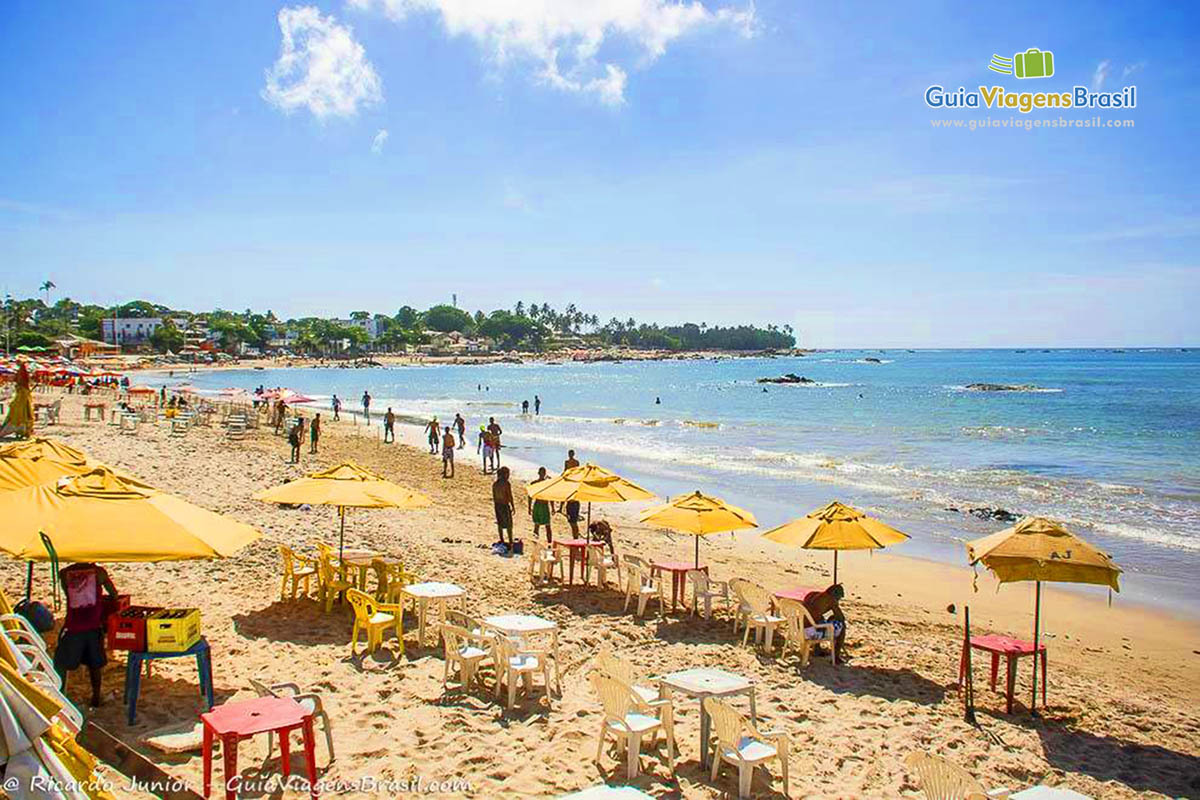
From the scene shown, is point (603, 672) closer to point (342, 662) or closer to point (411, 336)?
point (342, 662)

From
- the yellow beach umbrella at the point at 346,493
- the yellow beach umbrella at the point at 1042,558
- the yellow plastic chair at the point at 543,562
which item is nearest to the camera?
the yellow beach umbrella at the point at 1042,558

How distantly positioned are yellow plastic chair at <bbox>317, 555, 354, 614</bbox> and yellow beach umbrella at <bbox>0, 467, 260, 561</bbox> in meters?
2.75

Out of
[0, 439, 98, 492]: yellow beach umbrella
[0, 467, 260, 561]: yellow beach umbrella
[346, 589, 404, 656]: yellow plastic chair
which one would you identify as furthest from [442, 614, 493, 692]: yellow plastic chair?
[0, 439, 98, 492]: yellow beach umbrella

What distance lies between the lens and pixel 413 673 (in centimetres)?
761

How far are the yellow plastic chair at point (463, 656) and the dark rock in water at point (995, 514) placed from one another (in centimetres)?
1565

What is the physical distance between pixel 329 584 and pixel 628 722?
185 inches

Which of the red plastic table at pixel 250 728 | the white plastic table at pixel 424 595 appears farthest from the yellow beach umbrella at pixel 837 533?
the red plastic table at pixel 250 728

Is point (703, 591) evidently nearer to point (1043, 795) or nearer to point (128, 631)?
point (1043, 795)

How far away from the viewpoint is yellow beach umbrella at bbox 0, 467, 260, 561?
19.5ft

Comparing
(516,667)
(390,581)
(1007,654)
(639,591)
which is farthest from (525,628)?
(1007,654)

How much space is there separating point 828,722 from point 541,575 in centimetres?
544

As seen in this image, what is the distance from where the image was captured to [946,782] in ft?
16.6

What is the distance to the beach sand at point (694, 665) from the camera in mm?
6012

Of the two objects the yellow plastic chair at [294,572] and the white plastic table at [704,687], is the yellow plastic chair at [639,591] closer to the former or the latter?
the white plastic table at [704,687]
